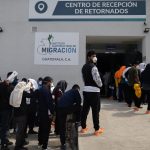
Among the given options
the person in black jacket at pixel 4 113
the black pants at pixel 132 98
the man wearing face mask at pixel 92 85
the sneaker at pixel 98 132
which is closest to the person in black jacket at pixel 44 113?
the person in black jacket at pixel 4 113

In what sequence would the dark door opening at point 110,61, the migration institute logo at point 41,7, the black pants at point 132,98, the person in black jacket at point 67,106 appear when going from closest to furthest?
the person in black jacket at point 67,106 → the black pants at point 132,98 → the migration institute logo at point 41,7 → the dark door opening at point 110,61

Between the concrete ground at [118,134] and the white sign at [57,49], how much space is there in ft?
10.9

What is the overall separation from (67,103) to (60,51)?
6.21 m

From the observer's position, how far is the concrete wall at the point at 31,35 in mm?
15016

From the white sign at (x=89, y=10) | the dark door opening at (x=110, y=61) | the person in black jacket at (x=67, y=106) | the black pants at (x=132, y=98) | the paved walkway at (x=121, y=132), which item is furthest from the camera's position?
the dark door opening at (x=110, y=61)

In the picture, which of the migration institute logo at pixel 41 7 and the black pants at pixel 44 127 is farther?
the migration institute logo at pixel 41 7

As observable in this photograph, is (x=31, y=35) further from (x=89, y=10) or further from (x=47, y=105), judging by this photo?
(x=47, y=105)

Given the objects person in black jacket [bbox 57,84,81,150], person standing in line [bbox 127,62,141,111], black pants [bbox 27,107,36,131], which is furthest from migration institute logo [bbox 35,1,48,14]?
person in black jacket [bbox 57,84,81,150]

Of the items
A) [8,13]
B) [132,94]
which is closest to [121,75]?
[132,94]

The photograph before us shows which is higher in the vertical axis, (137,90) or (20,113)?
(137,90)

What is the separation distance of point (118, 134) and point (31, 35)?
22.6ft

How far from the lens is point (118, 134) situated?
9.61m

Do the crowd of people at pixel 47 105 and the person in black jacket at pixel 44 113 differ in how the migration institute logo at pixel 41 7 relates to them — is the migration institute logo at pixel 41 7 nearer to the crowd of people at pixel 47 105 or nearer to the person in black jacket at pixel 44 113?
the crowd of people at pixel 47 105

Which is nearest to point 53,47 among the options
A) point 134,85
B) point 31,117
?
point 134,85
